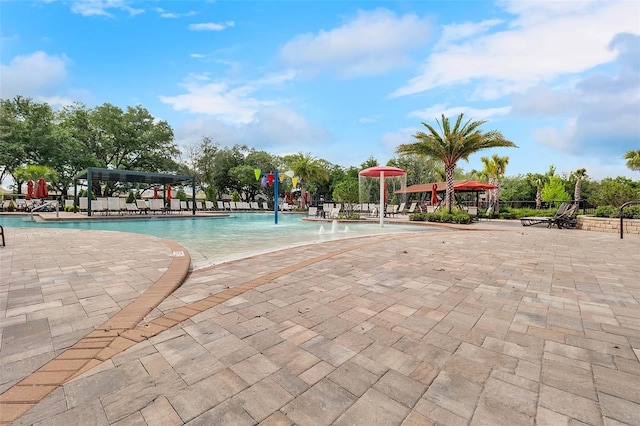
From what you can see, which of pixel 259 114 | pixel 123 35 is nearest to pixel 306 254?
pixel 123 35

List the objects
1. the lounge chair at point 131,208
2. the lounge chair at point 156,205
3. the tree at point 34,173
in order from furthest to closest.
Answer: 1. the tree at point 34,173
2. the lounge chair at point 156,205
3. the lounge chair at point 131,208

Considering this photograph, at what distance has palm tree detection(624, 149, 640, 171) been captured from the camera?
77.1 ft

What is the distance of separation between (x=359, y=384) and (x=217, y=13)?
13.2m

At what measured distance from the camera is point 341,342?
2.01m

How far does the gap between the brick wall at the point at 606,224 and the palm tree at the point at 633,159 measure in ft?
65.3

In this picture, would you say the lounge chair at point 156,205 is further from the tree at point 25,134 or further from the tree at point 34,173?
the tree at point 25,134

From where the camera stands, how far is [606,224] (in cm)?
1003

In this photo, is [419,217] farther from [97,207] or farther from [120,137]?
[120,137]

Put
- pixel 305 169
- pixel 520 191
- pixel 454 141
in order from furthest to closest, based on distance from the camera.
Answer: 1. pixel 520 191
2. pixel 305 169
3. pixel 454 141

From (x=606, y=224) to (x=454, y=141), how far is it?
262 inches

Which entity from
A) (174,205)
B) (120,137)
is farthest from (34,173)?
(174,205)

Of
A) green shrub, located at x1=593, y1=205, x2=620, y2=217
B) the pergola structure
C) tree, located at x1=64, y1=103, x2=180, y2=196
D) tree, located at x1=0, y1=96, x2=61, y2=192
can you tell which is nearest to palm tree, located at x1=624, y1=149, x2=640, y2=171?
green shrub, located at x1=593, y1=205, x2=620, y2=217

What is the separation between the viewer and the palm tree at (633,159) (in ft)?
77.1

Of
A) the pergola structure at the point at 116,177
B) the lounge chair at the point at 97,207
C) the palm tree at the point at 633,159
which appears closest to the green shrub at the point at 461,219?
the pergola structure at the point at 116,177
